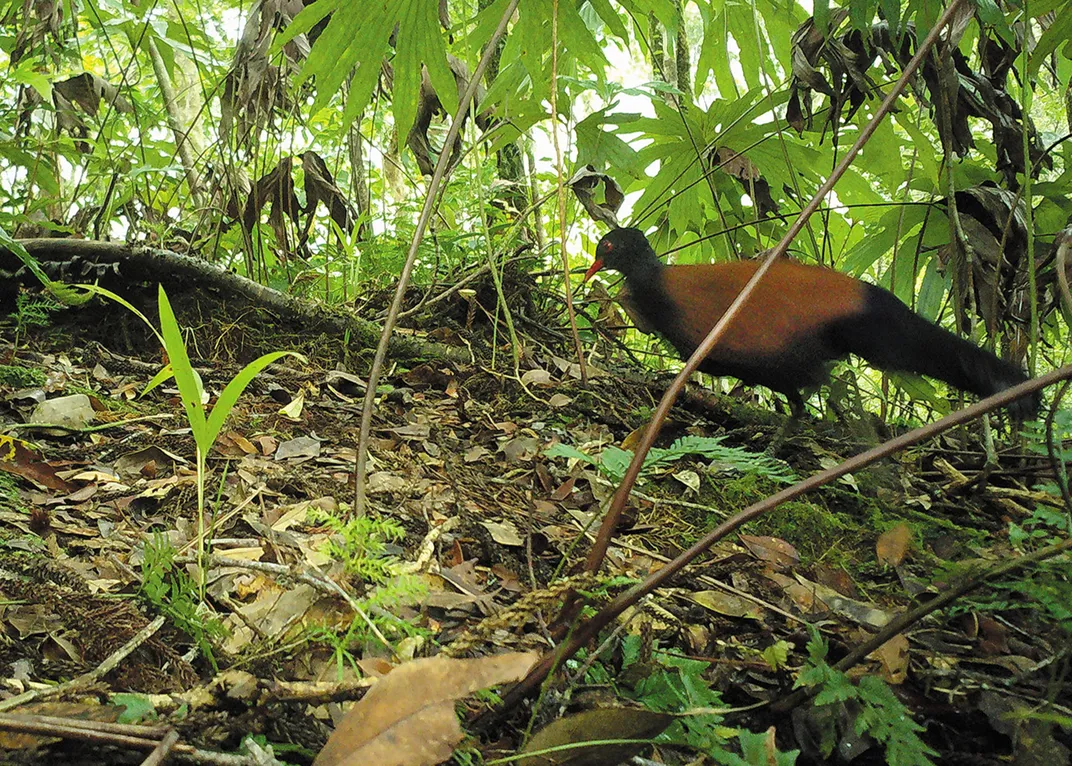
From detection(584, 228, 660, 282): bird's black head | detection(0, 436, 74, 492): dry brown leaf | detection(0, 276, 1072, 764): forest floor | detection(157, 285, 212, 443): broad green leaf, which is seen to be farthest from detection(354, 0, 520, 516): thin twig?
detection(584, 228, 660, 282): bird's black head

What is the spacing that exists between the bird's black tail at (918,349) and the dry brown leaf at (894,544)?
26.9 inches

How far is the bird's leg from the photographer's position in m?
2.08

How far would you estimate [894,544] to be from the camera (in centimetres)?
144

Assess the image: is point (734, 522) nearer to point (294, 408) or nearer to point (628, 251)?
point (294, 408)

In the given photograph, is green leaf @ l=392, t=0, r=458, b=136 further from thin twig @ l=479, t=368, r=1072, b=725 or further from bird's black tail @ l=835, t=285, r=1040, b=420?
thin twig @ l=479, t=368, r=1072, b=725

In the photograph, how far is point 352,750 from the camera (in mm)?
642

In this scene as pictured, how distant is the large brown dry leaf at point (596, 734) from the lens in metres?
0.73

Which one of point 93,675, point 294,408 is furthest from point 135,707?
point 294,408

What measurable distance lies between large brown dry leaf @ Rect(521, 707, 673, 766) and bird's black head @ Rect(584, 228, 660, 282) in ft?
5.72

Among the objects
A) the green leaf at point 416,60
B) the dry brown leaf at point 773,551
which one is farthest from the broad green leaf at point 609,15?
the dry brown leaf at point 773,551

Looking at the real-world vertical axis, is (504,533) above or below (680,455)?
below

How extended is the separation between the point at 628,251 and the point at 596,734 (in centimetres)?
182

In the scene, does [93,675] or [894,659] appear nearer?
[93,675]

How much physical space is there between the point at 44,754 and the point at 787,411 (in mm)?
2633
